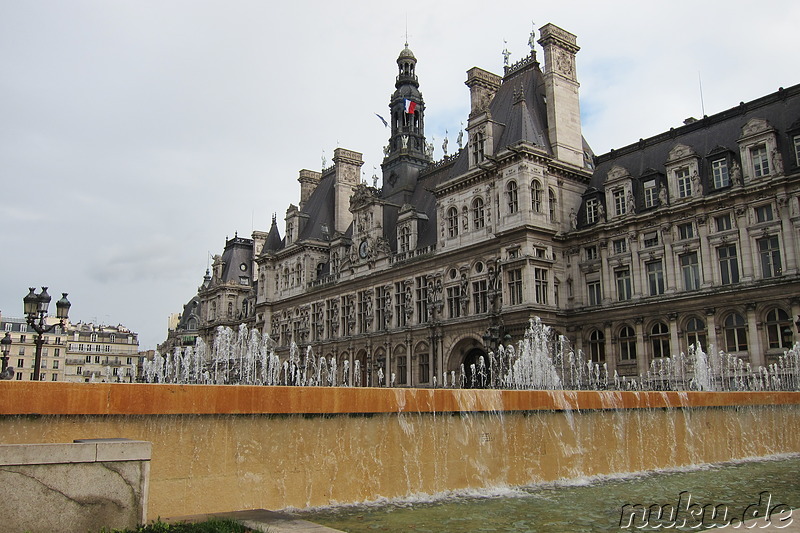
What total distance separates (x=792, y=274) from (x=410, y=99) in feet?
140

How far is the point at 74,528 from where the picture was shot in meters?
8.52

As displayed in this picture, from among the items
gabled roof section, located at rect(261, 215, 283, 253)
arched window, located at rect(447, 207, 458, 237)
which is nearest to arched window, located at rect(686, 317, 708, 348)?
arched window, located at rect(447, 207, 458, 237)

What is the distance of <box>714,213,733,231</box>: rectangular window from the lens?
37.0m

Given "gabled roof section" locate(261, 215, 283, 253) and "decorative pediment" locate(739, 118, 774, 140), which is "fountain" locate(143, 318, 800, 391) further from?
"gabled roof section" locate(261, 215, 283, 253)

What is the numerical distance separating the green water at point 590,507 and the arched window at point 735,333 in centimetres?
1862

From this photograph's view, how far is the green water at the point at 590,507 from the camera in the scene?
1178 centimetres

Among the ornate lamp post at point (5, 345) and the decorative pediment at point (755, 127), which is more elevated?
the decorative pediment at point (755, 127)

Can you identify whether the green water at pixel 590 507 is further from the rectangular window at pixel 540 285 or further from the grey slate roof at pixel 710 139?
the rectangular window at pixel 540 285

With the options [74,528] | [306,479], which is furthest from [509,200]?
[74,528]

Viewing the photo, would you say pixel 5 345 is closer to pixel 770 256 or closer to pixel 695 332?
pixel 695 332

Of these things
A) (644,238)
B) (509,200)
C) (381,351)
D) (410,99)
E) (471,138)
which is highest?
(410,99)

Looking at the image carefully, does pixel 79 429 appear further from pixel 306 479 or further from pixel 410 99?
pixel 410 99

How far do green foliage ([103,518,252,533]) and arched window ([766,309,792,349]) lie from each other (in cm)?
3285

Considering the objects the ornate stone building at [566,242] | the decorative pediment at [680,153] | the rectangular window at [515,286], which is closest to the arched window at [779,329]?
the ornate stone building at [566,242]
